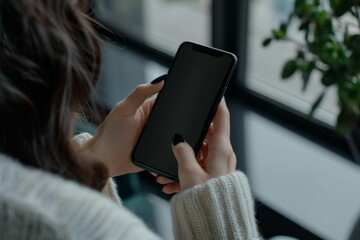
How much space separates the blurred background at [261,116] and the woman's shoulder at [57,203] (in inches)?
26.7

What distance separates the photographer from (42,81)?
1.70 feet

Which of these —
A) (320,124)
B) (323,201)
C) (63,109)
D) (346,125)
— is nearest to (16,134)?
(63,109)

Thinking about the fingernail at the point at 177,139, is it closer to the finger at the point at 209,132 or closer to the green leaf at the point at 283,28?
the finger at the point at 209,132

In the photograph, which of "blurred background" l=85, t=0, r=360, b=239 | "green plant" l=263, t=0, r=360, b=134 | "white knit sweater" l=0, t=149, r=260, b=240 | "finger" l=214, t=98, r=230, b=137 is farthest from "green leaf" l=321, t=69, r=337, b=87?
"white knit sweater" l=0, t=149, r=260, b=240

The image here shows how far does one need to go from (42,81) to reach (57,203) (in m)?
0.10

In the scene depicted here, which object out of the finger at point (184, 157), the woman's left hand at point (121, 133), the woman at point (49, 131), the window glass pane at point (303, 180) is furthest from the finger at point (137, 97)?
the window glass pane at point (303, 180)

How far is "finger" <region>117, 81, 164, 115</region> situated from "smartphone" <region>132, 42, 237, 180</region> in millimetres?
15

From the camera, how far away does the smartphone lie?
83 cm

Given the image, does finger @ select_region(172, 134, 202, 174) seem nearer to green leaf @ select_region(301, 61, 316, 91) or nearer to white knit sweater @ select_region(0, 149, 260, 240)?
white knit sweater @ select_region(0, 149, 260, 240)

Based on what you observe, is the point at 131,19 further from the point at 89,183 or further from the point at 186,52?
the point at 89,183

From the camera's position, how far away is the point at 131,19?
2174 mm

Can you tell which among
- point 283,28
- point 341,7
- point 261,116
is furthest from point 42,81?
point 261,116

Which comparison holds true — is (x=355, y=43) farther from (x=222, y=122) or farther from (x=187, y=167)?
(x=187, y=167)

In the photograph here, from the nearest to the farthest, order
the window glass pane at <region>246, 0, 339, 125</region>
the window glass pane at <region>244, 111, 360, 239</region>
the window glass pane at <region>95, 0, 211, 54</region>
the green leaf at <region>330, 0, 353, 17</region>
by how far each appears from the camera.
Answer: the green leaf at <region>330, 0, 353, 17</region>
the window glass pane at <region>244, 111, 360, 239</region>
the window glass pane at <region>246, 0, 339, 125</region>
the window glass pane at <region>95, 0, 211, 54</region>
